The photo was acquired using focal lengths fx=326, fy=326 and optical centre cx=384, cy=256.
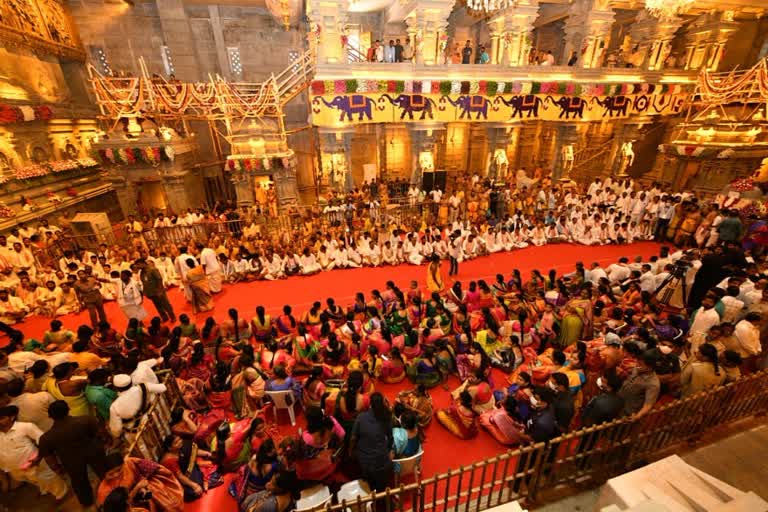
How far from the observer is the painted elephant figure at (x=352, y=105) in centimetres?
1236

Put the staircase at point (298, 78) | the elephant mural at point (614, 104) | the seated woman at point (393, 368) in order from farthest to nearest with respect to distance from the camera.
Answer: the elephant mural at point (614, 104) → the staircase at point (298, 78) → the seated woman at point (393, 368)

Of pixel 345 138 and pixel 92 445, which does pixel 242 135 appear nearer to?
pixel 345 138

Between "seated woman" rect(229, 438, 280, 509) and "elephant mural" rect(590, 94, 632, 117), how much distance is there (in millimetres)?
18909

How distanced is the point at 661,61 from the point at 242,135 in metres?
20.4

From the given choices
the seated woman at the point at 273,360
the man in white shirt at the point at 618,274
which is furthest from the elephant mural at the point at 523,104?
the seated woman at the point at 273,360

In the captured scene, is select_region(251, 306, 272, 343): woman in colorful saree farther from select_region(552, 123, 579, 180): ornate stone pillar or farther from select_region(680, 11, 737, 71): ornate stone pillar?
select_region(680, 11, 737, 71): ornate stone pillar

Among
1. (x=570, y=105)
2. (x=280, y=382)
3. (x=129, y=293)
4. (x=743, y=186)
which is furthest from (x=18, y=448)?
(x=570, y=105)

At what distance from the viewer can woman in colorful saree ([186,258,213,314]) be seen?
7.64 m

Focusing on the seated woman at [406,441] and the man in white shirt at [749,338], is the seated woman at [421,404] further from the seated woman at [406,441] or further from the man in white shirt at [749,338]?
the man in white shirt at [749,338]

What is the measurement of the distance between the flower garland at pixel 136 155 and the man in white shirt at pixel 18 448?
11.5 m

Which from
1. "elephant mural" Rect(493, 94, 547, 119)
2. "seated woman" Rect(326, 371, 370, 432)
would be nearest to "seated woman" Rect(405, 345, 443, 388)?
"seated woman" Rect(326, 371, 370, 432)

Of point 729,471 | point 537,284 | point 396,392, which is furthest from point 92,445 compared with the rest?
point 537,284

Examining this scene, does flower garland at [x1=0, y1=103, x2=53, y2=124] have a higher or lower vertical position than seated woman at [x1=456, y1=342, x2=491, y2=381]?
higher

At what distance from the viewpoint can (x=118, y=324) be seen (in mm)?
7602
